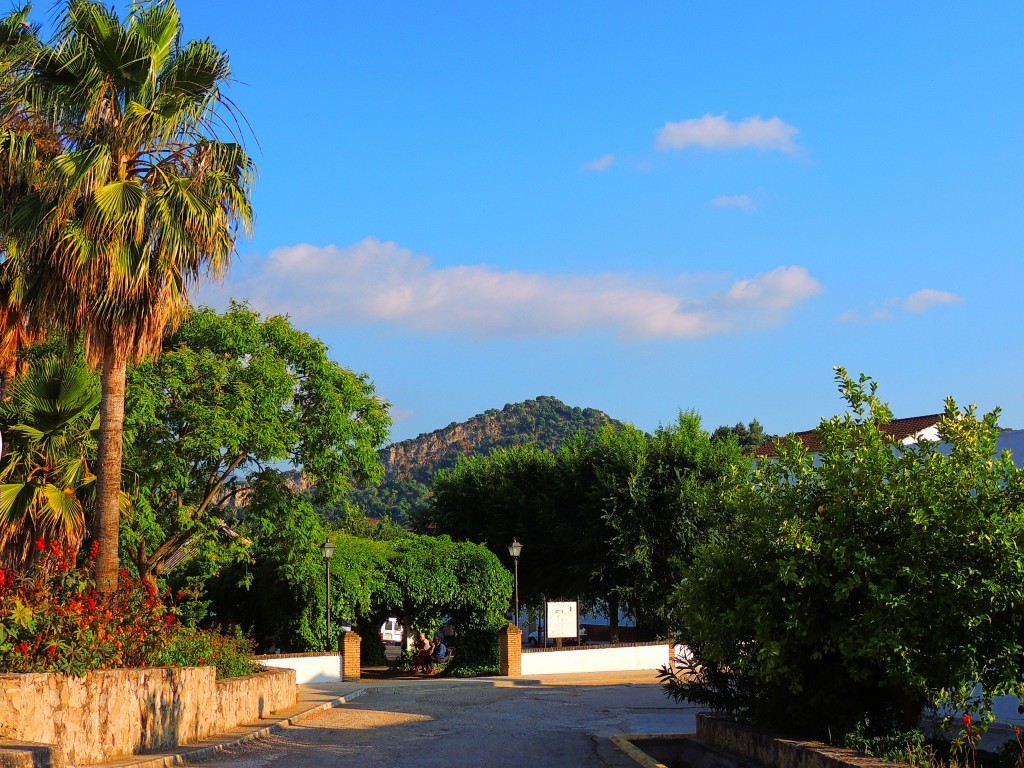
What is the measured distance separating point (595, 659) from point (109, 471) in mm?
23599

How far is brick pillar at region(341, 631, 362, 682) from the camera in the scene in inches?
1294

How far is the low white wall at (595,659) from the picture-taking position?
35.6 m

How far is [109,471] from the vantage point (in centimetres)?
1661

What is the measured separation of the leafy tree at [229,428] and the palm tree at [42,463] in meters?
7.96

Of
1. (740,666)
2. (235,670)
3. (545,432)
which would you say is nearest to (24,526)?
(235,670)

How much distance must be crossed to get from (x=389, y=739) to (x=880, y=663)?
8.69m

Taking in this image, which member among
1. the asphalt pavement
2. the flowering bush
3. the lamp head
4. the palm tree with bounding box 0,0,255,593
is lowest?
the asphalt pavement

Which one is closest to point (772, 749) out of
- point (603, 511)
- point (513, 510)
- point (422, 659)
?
point (422, 659)

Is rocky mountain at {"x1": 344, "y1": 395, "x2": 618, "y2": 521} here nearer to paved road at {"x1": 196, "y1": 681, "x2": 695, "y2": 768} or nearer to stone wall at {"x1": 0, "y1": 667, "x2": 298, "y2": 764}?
paved road at {"x1": 196, "y1": 681, "x2": 695, "y2": 768}

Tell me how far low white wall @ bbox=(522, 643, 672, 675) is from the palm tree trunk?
68.4ft

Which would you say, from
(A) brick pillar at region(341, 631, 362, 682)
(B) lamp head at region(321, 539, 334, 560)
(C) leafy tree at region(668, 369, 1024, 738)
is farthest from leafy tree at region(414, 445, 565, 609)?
(C) leafy tree at region(668, 369, 1024, 738)

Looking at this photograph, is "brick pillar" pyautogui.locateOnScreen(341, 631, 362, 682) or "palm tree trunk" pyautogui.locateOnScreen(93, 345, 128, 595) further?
"brick pillar" pyautogui.locateOnScreen(341, 631, 362, 682)

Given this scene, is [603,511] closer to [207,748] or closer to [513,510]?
[513,510]

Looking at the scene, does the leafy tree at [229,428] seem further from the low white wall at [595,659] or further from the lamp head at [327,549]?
the low white wall at [595,659]
